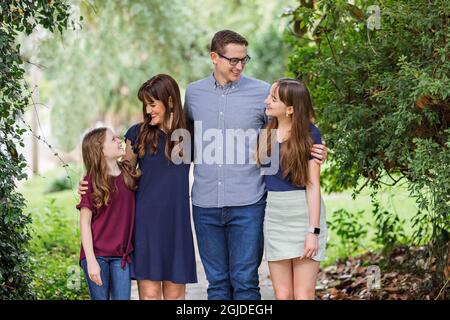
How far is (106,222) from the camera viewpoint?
459 centimetres

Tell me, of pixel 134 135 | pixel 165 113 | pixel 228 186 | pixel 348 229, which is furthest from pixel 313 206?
pixel 348 229

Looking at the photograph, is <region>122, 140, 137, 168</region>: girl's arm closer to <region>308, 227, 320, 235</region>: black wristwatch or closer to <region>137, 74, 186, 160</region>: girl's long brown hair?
<region>137, 74, 186, 160</region>: girl's long brown hair

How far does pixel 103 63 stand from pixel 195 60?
1.99 m

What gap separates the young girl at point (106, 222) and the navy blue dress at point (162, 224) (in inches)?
2.4

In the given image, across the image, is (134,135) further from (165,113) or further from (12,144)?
(12,144)

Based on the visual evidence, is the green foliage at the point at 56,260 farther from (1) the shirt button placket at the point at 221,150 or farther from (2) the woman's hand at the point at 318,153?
(2) the woman's hand at the point at 318,153

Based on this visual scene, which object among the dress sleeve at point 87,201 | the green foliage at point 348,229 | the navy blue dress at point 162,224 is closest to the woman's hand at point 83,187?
the dress sleeve at point 87,201

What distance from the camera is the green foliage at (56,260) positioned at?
639 cm

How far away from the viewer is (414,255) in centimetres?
688

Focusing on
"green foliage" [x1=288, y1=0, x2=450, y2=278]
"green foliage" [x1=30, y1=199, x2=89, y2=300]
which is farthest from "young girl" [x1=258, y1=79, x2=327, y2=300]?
"green foliage" [x1=30, y1=199, x2=89, y2=300]

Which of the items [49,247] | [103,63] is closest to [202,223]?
[49,247]

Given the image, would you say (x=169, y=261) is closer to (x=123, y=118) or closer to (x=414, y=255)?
(x=414, y=255)

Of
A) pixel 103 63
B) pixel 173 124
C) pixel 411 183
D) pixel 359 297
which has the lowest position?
pixel 359 297

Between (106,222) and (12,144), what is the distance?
751 millimetres
